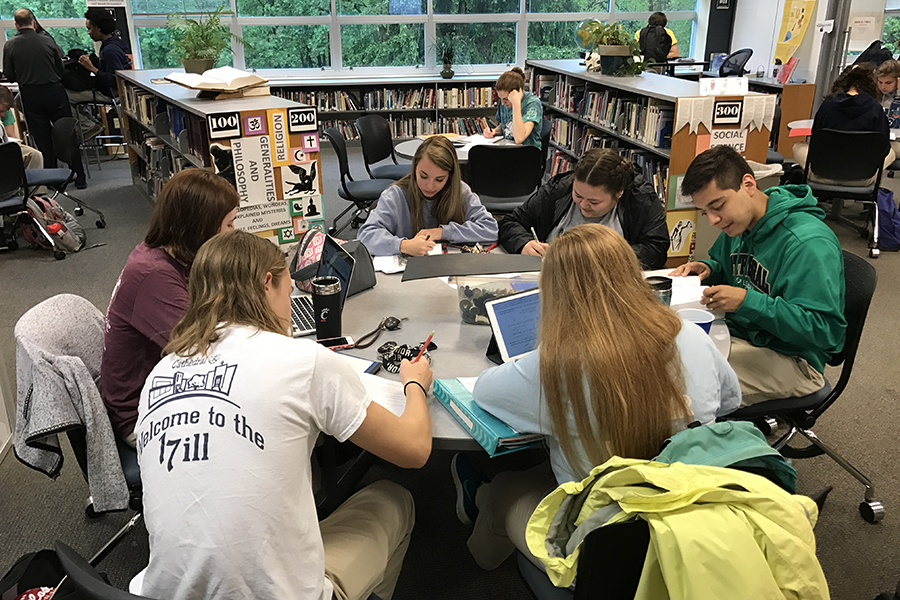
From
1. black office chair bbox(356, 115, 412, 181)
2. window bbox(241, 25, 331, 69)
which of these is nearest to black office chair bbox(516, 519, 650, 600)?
black office chair bbox(356, 115, 412, 181)

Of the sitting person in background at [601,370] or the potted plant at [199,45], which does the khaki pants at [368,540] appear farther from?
the potted plant at [199,45]

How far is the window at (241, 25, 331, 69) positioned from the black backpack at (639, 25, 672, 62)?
406 cm

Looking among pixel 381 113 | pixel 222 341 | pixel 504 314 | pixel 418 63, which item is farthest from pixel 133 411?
pixel 418 63

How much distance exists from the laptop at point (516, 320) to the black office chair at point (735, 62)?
8361 millimetres

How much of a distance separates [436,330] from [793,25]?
333 inches

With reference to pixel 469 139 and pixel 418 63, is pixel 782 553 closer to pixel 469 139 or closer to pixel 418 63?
pixel 469 139

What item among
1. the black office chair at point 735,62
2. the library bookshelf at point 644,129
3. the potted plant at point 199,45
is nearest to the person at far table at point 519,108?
the library bookshelf at point 644,129

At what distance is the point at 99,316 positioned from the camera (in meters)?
2.23

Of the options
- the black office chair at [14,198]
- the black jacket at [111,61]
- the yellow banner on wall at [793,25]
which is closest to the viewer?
the black office chair at [14,198]

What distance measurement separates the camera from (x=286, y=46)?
908 cm

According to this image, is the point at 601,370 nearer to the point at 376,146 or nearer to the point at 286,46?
the point at 376,146

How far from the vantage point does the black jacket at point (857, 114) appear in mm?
5367

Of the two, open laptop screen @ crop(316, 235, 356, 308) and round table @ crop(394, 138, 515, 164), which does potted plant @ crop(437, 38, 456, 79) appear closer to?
round table @ crop(394, 138, 515, 164)

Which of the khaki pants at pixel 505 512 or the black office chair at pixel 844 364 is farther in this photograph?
the black office chair at pixel 844 364
